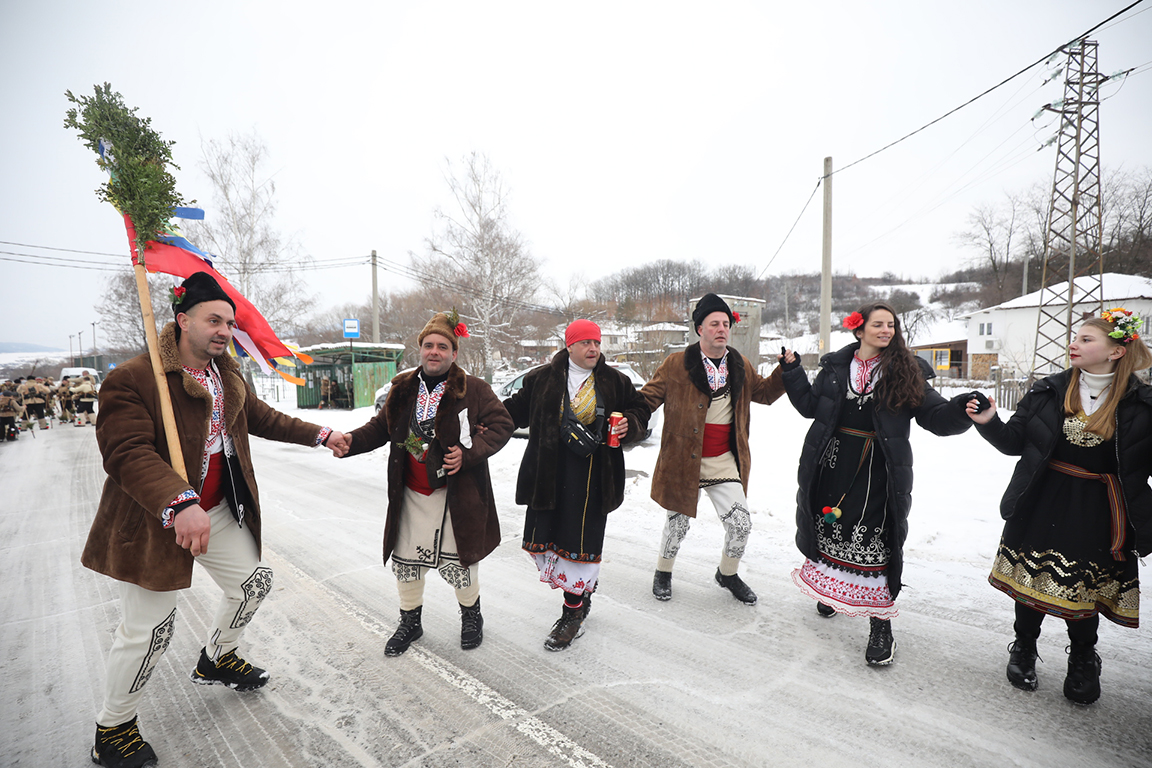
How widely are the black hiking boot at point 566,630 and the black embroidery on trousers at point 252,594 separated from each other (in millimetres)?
1578

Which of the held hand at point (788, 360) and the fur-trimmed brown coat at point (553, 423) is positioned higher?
the held hand at point (788, 360)

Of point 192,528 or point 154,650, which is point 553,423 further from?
point 154,650

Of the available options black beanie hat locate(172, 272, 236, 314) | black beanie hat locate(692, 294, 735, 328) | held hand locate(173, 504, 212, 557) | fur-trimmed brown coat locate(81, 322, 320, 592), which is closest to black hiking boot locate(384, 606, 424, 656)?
fur-trimmed brown coat locate(81, 322, 320, 592)

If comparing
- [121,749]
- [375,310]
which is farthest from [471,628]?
[375,310]

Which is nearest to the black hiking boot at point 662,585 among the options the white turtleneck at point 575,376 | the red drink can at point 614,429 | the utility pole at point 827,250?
the red drink can at point 614,429

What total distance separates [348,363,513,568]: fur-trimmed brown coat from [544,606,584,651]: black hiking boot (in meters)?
0.64

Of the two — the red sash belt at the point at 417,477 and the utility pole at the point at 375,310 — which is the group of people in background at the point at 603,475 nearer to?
the red sash belt at the point at 417,477

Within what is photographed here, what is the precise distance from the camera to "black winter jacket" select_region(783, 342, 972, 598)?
2938 millimetres

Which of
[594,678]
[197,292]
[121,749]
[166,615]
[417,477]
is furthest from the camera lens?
[417,477]

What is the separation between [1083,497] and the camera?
102 inches

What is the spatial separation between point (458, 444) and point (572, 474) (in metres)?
0.73

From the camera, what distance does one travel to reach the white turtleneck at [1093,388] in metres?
2.62

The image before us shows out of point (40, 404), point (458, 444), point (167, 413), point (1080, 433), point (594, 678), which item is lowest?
point (594, 678)

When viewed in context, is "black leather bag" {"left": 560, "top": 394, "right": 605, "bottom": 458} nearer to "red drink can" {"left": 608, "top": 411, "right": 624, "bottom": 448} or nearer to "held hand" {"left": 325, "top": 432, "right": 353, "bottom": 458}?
"red drink can" {"left": 608, "top": 411, "right": 624, "bottom": 448}
